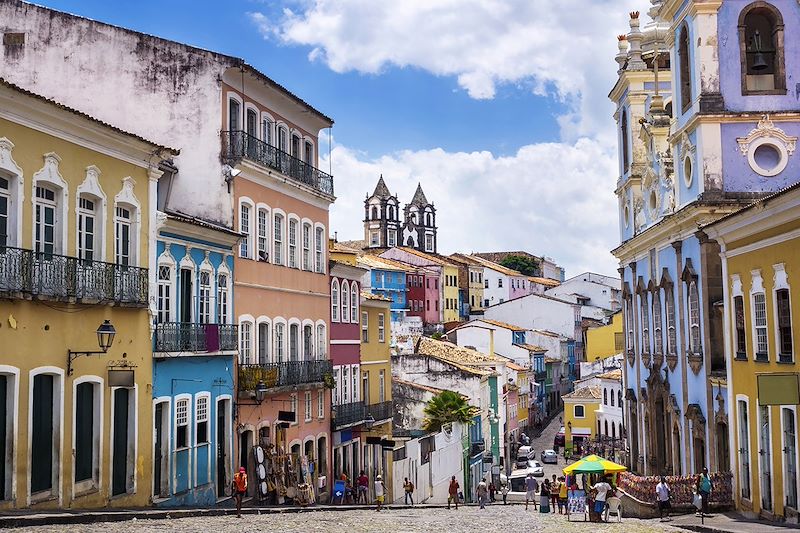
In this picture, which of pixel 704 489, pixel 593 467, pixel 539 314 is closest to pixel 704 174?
pixel 593 467

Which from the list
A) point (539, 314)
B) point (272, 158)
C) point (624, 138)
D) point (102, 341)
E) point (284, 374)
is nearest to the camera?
point (102, 341)

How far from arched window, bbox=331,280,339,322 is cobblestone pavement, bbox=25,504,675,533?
10605 millimetres

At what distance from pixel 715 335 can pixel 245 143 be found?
1405 centimetres

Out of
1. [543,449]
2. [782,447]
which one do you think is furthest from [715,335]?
[543,449]

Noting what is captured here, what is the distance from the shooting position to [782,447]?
22.1 m

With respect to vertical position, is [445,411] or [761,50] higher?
[761,50]

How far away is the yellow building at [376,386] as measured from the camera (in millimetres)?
38750

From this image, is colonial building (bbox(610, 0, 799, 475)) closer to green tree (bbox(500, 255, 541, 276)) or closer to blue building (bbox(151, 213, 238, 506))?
blue building (bbox(151, 213, 238, 506))

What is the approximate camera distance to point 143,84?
2797 centimetres

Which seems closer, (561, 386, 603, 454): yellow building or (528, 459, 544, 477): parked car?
(528, 459, 544, 477): parked car

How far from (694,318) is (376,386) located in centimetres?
1284

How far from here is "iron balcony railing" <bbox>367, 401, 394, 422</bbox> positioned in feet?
127

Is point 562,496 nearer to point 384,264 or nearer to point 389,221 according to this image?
point 384,264

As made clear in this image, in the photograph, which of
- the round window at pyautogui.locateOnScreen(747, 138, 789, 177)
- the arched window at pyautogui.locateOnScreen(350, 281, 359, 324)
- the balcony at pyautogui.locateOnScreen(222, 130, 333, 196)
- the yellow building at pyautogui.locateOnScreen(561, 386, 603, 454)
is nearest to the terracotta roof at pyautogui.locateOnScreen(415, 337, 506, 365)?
the yellow building at pyautogui.locateOnScreen(561, 386, 603, 454)
